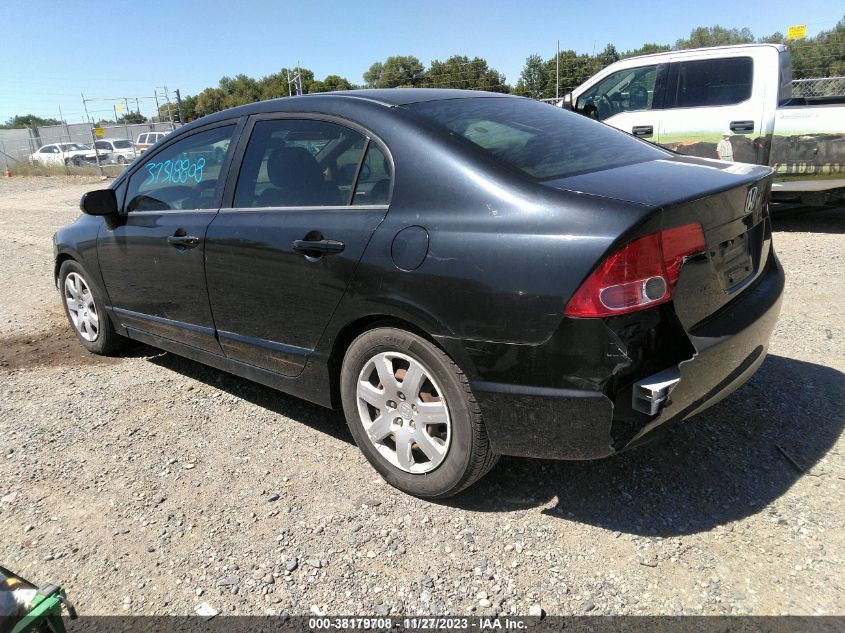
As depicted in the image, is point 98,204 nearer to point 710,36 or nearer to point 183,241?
point 183,241

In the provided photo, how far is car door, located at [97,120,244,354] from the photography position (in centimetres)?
356

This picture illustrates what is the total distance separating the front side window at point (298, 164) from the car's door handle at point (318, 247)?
8.3 inches

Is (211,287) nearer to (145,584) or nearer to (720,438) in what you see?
(145,584)

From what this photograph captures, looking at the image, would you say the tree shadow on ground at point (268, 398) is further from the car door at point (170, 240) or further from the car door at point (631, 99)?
the car door at point (631, 99)

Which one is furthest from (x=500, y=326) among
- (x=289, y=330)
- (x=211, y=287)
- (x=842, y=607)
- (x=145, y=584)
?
(x=211, y=287)

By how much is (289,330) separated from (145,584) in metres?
1.24

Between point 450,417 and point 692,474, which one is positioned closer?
point 450,417

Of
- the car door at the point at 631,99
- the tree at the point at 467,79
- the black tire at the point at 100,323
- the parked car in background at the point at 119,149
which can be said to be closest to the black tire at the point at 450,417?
the black tire at the point at 100,323

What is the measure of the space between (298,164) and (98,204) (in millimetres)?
1746

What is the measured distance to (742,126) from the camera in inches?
286

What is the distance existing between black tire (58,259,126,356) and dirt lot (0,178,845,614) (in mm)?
710

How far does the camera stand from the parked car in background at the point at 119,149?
98.5ft

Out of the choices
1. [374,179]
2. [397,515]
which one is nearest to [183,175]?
[374,179]

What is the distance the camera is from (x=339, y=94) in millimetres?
3184
